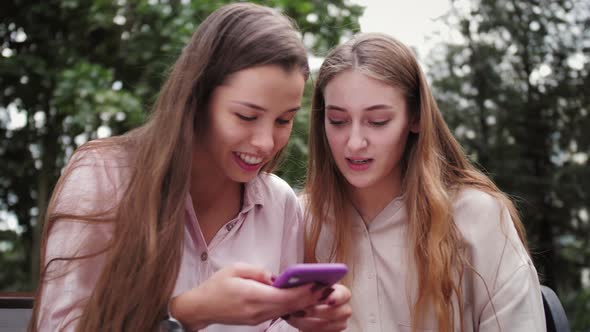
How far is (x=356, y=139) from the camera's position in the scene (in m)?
1.92

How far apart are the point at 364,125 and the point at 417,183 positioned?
10.2 inches

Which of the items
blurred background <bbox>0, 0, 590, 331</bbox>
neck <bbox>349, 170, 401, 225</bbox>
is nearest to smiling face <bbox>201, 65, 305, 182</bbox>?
neck <bbox>349, 170, 401, 225</bbox>

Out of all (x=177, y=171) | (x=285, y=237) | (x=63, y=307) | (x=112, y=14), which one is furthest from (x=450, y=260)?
(x=112, y=14)

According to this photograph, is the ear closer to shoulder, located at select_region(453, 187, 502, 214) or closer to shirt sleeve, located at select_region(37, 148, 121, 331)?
shoulder, located at select_region(453, 187, 502, 214)

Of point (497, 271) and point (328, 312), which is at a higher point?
point (328, 312)

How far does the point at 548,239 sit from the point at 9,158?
5027mm

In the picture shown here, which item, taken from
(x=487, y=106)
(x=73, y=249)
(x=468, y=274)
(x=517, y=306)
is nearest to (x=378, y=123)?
(x=468, y=274)

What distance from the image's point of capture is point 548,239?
6168mm

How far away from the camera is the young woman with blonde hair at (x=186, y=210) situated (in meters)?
1.46

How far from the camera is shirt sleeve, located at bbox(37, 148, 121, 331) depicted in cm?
158

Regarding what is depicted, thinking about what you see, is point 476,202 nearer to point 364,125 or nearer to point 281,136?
point 364,125

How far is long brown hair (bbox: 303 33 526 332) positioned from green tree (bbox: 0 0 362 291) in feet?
2.94

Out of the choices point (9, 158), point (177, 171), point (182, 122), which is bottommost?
point (9, 158)

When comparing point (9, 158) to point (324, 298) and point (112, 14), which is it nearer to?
point (112, 14)
